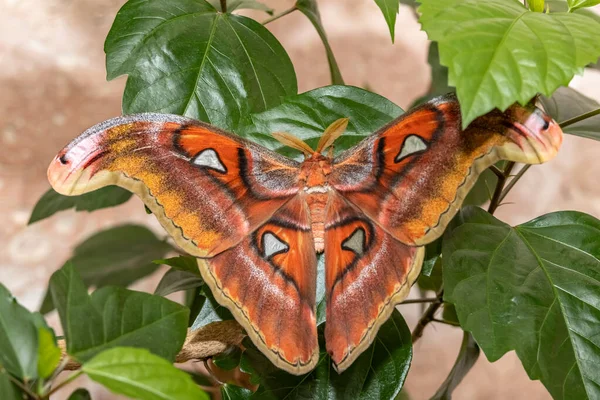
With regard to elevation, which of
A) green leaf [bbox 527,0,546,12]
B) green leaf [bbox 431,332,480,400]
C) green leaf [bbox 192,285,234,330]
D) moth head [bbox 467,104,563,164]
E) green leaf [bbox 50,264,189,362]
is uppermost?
green leaf [bbox 527,0,546,12]

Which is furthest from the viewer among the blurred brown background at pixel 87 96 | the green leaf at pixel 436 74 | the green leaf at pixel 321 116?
the blurred brown background at pixel 87 96

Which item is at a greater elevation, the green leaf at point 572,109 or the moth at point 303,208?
the moth at point 303,208

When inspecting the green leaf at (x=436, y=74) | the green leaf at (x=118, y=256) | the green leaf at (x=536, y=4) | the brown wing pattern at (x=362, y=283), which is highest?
the green leaf at (x=536, y=4)

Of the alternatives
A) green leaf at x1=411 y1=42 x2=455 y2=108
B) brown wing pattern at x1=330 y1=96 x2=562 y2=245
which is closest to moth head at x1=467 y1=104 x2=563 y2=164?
brown wing pattern at x1=330 y1=96 x2=562 y2=245

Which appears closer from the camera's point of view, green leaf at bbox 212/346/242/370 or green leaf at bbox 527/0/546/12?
green leaf at bbox 527/0/546/12

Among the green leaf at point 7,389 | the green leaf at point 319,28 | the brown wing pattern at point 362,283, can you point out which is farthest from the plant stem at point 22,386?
the green leaf at point 319,28

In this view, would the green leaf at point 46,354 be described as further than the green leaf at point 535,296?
No

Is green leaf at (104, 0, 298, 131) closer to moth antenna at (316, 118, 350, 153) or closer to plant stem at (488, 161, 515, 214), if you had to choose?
moth antenna at (316, 118, 350, 153)

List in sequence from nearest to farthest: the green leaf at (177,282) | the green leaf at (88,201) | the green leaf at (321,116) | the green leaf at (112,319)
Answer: the green leaf at (112,319), the green leaf at (321,116), the green leaf at (177,282), the green leaf at (88,201)

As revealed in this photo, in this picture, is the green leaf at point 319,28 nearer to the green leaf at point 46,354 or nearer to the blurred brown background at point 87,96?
the green leaf at point 46,354
